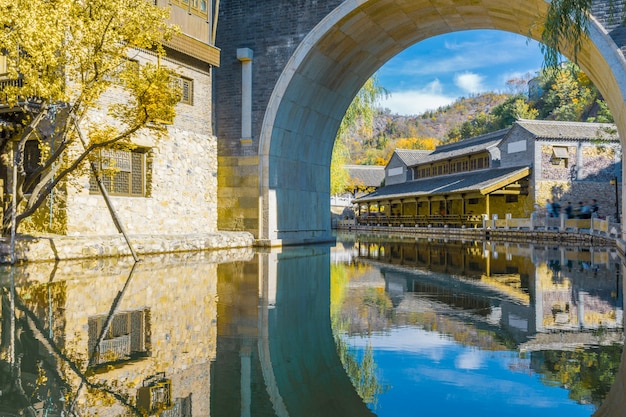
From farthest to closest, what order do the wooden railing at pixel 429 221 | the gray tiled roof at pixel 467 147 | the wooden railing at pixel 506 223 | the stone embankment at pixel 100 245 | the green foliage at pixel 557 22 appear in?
the gray tiled roof at pixel 467 147, the wooden railing at pixel 429 221, the wooden railing at pixel 506 223, the stone embankment at pixel 100 245, the green foliage at pixel 557 22

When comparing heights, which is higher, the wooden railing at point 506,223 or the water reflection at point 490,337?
the wooden railing at point 506,223

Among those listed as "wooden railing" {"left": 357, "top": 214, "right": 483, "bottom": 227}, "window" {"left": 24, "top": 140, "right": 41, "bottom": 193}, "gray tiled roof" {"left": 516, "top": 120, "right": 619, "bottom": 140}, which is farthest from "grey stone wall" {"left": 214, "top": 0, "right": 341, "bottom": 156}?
"gray tiled roof" {"left": 516, "top": 120, "right": 619, "bottom": 140}

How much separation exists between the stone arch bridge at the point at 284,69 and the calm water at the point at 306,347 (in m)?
9.93

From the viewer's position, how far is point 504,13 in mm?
18062

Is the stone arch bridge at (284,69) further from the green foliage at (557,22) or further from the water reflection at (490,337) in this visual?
the water reflection at (490,337)

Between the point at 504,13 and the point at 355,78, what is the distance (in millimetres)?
5913

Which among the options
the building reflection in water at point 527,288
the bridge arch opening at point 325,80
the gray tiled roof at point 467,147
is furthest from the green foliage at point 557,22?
the gray tiled roof at point 467,147

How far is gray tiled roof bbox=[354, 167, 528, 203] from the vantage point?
106ft

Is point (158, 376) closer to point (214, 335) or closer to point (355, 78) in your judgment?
point (214, 335)

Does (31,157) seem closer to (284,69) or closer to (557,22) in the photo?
(284,69)

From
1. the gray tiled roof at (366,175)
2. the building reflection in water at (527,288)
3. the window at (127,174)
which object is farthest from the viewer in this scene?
the gray tiled roof at (366,175)

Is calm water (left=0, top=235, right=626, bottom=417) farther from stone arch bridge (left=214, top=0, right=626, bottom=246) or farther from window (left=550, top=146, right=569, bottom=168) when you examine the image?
window (left=550, top=146, right=569, bottom=168)

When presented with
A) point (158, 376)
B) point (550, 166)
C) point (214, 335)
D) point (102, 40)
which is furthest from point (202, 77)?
point (550, 166)

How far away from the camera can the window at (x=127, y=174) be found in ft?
50.0
